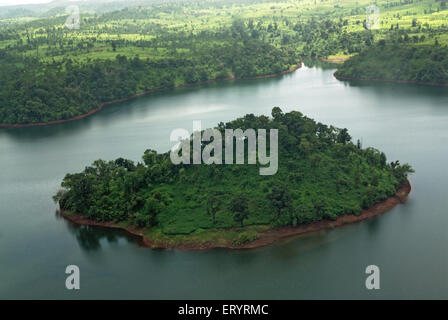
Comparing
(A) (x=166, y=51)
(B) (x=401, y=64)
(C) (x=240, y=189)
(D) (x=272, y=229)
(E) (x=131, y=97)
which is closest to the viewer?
(D) (x=272, y=229)

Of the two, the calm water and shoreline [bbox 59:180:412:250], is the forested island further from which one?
the calm water

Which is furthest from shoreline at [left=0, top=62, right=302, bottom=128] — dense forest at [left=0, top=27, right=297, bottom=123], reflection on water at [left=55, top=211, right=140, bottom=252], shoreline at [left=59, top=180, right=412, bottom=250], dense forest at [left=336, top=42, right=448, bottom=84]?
reflection on water at [left=55, top=211, right=140, bottom=252]

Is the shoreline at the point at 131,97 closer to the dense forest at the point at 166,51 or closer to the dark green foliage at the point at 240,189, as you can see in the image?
the dense forest at the point at 166,51

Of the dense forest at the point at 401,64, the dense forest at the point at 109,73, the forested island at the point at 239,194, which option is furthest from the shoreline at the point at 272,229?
the dense forest at the point at 401,64

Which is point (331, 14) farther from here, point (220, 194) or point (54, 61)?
point (220, 194)

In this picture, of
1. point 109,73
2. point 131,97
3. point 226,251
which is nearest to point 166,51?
point 109,73

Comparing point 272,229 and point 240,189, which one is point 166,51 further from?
point 272,229
